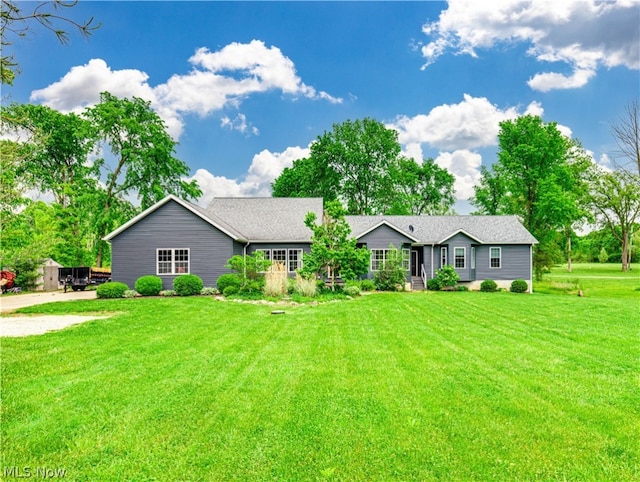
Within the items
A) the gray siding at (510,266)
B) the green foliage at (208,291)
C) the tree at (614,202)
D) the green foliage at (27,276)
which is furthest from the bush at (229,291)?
the tree at (614,202)

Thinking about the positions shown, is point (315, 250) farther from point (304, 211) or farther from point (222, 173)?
point (222, 173)

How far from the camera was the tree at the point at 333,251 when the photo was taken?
18.6 meters

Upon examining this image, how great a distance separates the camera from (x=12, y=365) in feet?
21.0

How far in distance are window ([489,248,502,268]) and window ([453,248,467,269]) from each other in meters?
1.99

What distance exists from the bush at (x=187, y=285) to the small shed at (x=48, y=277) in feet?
40.4

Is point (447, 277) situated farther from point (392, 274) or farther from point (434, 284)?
point (392, 274)

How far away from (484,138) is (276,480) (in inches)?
1351

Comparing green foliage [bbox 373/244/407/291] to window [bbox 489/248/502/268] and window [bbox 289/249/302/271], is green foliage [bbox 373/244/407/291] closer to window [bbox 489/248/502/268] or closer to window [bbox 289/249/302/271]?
window [bbox 289/249/302/271]

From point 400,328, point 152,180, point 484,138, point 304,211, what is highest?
point 484,138

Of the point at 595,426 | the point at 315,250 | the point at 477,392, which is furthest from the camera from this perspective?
the point at 315,250

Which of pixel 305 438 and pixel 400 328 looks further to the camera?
pixel 400 328

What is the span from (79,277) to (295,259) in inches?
521

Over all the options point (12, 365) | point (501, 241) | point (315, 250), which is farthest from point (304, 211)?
point (12, 365)

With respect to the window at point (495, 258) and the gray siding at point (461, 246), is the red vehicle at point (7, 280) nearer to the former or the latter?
the gray siding at point (461, 246)
